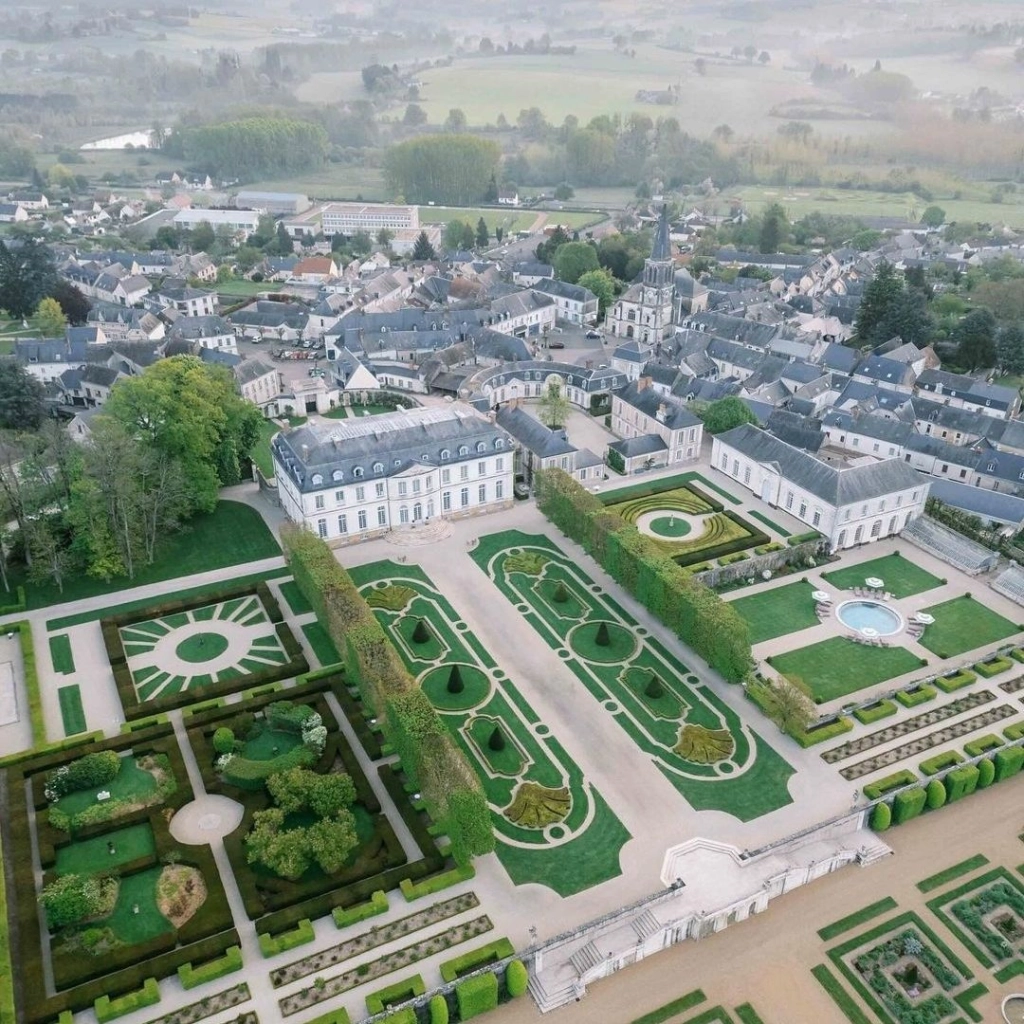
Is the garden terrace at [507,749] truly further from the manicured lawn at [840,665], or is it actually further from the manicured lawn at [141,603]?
the manicured lawn at [840,665]

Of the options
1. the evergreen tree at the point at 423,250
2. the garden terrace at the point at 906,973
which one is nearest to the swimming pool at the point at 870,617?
the garden terrace at the point at 906,973

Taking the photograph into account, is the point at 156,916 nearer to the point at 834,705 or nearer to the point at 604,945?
the point at 604,945

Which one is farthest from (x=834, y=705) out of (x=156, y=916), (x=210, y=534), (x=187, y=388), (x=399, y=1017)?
(x=187, y=388)

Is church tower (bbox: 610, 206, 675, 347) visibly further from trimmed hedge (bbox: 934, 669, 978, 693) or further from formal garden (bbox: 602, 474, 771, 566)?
trimmed hedge (bbox: 934, 669, 978, 693)

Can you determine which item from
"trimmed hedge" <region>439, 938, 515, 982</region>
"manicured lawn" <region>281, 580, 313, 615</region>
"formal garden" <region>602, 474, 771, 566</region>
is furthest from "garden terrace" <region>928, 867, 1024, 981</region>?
"manicured lawn" <region>281, 580, 313, 615</region>

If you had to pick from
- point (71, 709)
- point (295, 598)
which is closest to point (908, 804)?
point (295, 598)

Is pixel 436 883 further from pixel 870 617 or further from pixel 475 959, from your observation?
pixel 870 617
